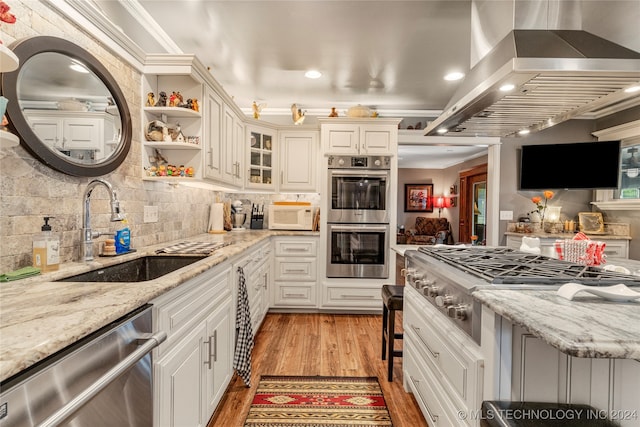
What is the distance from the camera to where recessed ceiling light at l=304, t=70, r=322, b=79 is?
10.8 feet

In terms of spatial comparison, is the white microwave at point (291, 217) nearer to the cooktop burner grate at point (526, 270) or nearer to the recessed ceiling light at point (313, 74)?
the recessed ceiling light at point (313, 74)

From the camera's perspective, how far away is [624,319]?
2.72ft

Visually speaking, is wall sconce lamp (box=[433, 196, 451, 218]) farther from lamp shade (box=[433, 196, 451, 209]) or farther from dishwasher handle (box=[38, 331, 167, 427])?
dishwasher handle (box=[38, 331, 167, 427])

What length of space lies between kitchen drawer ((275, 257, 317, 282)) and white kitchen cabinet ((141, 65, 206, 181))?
1617 mm

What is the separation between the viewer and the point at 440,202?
982 cm

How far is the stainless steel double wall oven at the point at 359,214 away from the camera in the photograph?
3.70 meters

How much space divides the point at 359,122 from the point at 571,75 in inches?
95.6

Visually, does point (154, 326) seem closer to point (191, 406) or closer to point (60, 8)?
point (191, 406)

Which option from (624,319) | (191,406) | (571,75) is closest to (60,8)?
(191,406)

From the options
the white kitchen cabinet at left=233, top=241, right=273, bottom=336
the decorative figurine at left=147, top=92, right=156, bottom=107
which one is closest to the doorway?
the white kitchen cabinet at left=233, top=241, right=273, bottom=336

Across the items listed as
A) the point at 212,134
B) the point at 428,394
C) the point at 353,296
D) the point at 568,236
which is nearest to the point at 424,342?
the point at 428,394

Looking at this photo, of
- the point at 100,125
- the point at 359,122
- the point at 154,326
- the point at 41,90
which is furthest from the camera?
the point at 359,122

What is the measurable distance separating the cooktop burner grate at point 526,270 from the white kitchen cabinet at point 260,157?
2.47 m

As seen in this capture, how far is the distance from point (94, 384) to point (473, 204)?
27.5 feet
